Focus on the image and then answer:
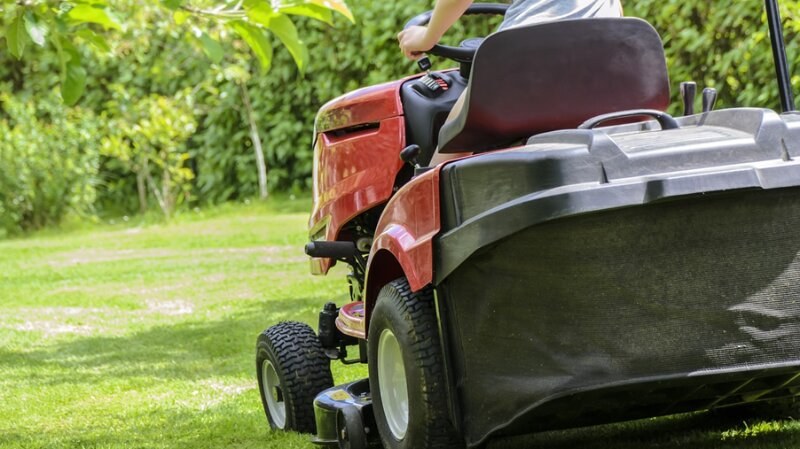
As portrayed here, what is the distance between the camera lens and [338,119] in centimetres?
413

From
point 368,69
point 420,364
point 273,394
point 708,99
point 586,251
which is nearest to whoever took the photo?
point 586,251

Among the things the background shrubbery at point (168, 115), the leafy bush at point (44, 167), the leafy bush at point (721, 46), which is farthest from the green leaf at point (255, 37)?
the leafy bush at point (44, 167)

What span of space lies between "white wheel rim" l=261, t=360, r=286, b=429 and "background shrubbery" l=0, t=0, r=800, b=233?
7.80 metres

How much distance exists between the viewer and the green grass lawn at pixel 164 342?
13.9 feet

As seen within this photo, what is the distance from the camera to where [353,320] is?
394cm

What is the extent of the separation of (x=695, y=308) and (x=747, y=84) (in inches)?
244

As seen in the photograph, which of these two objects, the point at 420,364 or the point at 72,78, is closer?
the point at 420,364

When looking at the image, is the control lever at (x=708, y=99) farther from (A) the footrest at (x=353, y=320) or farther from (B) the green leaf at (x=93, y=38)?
(B) the green leaf at (x=93, y=38)

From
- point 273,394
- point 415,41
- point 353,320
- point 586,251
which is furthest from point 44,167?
point 586,251

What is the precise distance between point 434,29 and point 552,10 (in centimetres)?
30

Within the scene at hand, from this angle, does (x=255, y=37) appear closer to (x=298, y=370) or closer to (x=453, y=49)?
(x=453, y=49)

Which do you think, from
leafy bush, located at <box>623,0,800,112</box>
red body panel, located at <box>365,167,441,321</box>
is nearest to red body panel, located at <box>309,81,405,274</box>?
red body panel, located at <box>365,167,441,321</box>

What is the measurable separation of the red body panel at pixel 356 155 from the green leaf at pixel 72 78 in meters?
0.75

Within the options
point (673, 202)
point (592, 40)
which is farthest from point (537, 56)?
point (673, 202)
